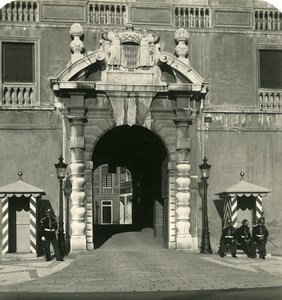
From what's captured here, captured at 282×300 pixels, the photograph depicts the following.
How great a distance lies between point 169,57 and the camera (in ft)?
71.2

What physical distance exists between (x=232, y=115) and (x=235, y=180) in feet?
7.29

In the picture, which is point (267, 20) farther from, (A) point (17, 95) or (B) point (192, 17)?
(A) point (17, 95)

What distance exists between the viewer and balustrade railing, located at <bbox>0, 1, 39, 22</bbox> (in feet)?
72.5

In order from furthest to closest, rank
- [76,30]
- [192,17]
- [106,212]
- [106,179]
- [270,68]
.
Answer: [106,179] → [106,212] → [270,68] → [192,17] → [76,30]

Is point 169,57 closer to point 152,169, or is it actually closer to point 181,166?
point 181,166

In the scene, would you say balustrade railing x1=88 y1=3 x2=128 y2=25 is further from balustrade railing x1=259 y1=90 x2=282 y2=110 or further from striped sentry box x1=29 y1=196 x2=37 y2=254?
striped sentry box x1=29 y1=196 x2=37 y2=254

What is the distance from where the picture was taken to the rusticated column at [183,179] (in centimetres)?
2178

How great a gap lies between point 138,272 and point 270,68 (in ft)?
34.2

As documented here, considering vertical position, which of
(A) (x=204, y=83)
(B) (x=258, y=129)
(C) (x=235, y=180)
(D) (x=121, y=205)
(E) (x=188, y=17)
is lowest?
(D) (x=121, y=205)

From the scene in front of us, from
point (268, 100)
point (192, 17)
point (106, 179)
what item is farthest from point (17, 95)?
point (106, 179)

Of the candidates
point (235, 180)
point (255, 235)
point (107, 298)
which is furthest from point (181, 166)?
point (107, 298)

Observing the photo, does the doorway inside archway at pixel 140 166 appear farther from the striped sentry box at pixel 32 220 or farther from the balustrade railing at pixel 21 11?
the balustrade railing at pixel 21 11

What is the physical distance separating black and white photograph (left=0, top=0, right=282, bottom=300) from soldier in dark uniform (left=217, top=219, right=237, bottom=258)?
1.7 inches

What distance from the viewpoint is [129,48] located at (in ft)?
72.0
